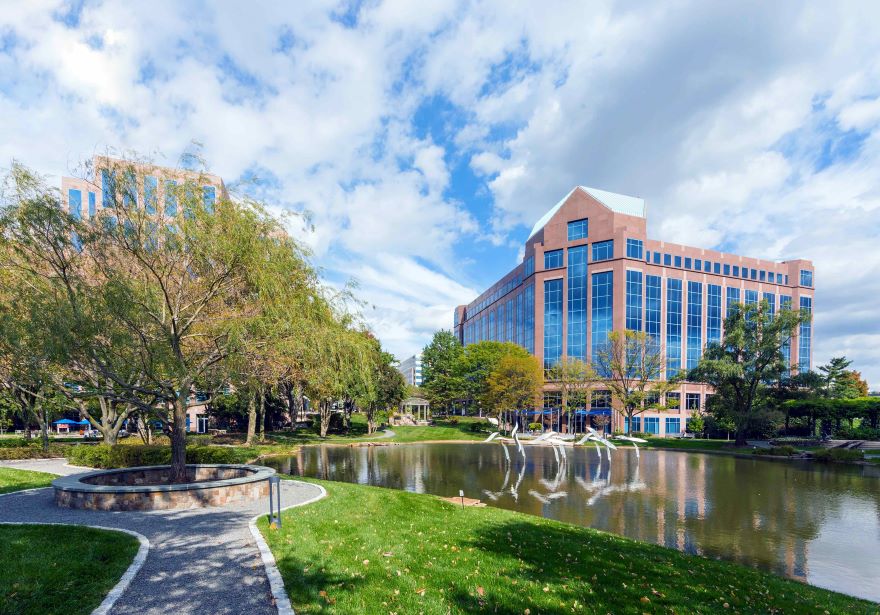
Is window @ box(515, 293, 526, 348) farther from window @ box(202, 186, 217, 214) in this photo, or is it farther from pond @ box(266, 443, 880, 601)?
window @ box(202, 186, 217, 214)

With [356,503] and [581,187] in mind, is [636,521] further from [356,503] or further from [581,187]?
[581,187]

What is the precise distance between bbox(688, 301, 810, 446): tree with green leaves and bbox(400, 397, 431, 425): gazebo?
1671 inches

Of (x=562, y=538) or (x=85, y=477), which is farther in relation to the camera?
(x=85, y=477)

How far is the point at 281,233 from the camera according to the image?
15914 mm

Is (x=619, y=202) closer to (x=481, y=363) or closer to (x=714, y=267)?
(x=714, y=267)

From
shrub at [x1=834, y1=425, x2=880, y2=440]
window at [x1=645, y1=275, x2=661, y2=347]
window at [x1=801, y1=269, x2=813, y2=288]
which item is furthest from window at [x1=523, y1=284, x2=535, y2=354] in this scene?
window at [x1=801, y1=269, x2=813, y2=288]

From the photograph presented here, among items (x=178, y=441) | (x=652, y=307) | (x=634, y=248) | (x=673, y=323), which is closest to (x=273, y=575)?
(x=178, y=441)

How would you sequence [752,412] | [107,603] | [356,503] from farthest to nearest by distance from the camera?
1. [752,412]
2. [356,503]
3. [107,603]

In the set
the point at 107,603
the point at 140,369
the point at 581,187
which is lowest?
the point at 107,603

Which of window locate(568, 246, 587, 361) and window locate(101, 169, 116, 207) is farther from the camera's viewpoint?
window locate(568, 246, 587, 361)

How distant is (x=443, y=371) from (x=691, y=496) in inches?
2253

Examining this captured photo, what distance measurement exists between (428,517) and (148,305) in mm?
11365

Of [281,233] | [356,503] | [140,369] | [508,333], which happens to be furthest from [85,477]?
[508,333]

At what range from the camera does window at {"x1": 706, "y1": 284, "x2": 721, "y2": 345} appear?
7050 centimetres
